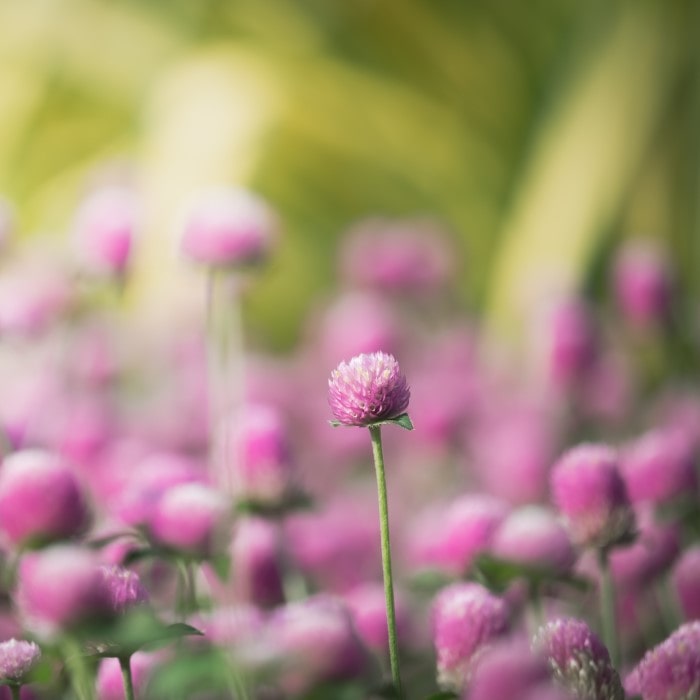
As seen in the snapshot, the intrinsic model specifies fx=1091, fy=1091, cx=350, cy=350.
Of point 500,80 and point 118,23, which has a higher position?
point 118,23

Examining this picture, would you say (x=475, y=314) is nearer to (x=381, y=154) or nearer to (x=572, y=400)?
(x=381, y=154)

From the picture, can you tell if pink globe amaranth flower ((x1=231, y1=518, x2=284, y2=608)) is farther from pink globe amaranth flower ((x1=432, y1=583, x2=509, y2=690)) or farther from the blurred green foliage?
the blurred green foliage

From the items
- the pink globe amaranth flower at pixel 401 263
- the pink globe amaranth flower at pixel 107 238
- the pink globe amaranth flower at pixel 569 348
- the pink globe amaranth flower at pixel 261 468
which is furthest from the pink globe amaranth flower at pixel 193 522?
the pink globe amaranth flower at pixel 401 263

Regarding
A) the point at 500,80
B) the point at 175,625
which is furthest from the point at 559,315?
the point at 500,80

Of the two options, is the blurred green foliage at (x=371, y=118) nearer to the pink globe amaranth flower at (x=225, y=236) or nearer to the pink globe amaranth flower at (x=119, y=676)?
the pink globe amaranth flower at (x=225, y=236)

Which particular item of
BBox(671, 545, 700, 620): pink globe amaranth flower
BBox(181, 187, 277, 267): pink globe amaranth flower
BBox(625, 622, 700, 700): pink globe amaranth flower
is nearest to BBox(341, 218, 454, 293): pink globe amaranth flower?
BBox(181, 187, 277, 267): pink globe amaranth flower

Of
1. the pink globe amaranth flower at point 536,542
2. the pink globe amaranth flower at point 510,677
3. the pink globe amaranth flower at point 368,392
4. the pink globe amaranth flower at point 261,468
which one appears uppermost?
the pink globe amaranth flower at point 368,392

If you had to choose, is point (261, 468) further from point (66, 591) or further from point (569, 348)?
point (569, 348)
